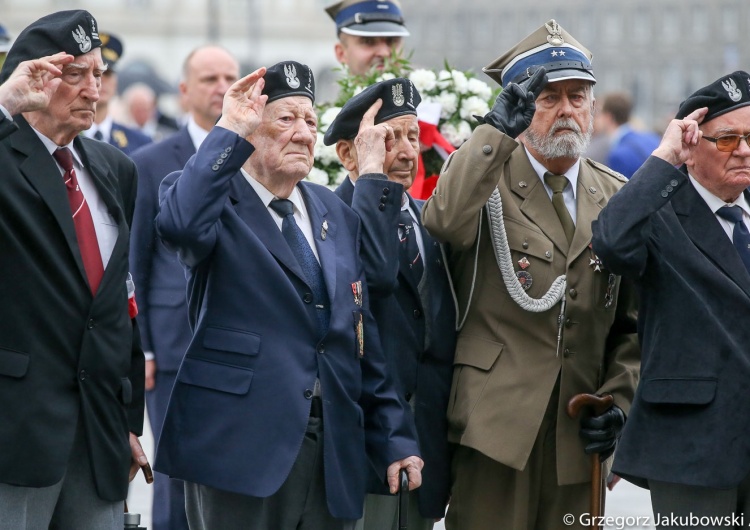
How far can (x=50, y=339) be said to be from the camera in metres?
4.50

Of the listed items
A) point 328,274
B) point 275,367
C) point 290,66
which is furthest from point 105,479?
point 290,66

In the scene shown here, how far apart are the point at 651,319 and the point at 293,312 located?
137 cm

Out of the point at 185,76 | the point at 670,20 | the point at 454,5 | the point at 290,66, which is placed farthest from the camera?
the point at 454,5

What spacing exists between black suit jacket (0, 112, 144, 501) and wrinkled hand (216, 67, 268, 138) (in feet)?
Answer: 1.86

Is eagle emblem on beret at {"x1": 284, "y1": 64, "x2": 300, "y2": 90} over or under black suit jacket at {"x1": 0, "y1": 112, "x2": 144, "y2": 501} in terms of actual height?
over

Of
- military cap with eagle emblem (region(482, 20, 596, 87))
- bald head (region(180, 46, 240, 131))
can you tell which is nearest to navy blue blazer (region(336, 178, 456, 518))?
military cap with eagle emblem (region(482, 20, 596, 87))

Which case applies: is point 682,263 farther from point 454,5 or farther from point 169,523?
point 454,5

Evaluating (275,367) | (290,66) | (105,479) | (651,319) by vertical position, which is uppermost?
(290,66)

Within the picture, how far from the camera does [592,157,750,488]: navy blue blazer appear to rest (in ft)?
16.4

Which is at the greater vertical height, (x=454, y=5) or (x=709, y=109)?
(x=454, y=5)

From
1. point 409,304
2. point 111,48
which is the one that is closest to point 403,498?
point 409,304

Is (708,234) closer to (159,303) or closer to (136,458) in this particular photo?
(136,458)

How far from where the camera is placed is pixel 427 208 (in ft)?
17.8

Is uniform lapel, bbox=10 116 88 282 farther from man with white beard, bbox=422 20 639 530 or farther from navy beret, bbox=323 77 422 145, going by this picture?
man with white beard, bbox=422 20 639 530
